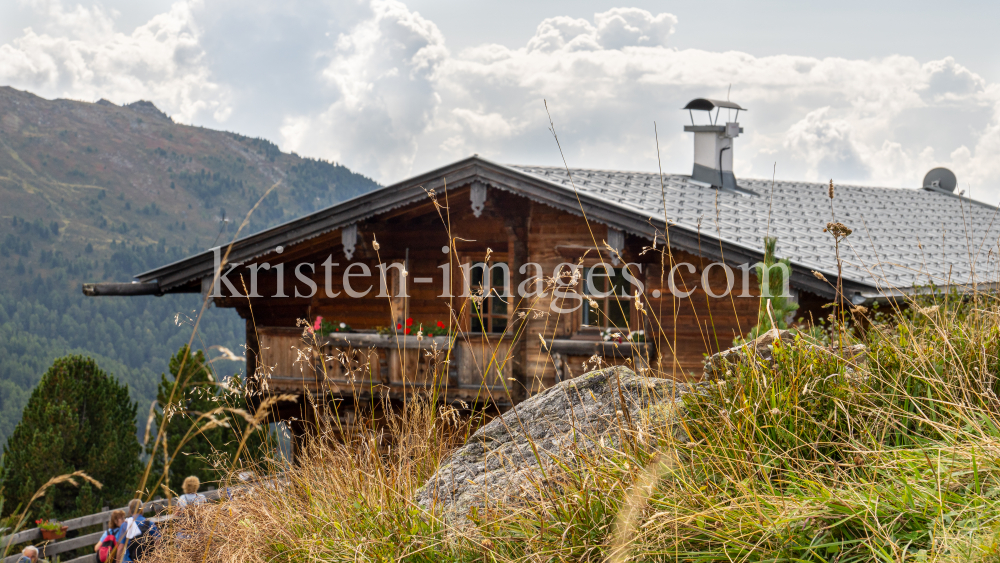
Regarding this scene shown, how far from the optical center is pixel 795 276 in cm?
859

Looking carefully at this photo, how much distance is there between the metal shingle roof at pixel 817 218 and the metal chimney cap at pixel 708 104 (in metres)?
1.50

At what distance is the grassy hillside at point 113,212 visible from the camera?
98812 millimetres

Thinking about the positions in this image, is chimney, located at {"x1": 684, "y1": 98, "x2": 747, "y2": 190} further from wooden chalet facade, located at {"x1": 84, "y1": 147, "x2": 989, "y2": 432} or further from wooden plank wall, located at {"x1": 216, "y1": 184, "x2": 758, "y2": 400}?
wooden plank wall, located at {"x1": 216, "y1": 184, "x2": 758, "y2": 400}

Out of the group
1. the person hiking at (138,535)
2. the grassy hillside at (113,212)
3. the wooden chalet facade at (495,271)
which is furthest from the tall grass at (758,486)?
the grassy hillside at (113,212)

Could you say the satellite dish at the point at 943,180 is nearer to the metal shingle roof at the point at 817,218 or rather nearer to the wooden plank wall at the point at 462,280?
the metal shingle roof at the point at 817,218

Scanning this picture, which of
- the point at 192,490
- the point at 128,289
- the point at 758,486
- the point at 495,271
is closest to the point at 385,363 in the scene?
the point at 495,271

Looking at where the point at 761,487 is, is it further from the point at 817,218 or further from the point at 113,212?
the point at 113,212

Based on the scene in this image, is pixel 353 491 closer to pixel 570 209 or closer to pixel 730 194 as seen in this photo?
pixel 570 209

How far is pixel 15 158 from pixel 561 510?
180990 mm

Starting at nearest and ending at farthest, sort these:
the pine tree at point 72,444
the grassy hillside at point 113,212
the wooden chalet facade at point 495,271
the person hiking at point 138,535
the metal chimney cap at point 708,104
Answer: the person hiking at point 138,535 < the wooden chalet facade at point 495,271 < the pine tree at point 72,444 < the metal chimney cap at point 708,104 < the grassy hillside at point 113,212

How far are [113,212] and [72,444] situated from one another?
6143 inches

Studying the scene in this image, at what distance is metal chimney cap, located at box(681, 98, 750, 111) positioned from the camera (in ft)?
50.3

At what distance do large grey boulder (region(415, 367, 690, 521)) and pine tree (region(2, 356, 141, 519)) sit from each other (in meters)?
12.9

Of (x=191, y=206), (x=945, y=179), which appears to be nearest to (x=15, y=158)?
(x=191, y=206)
